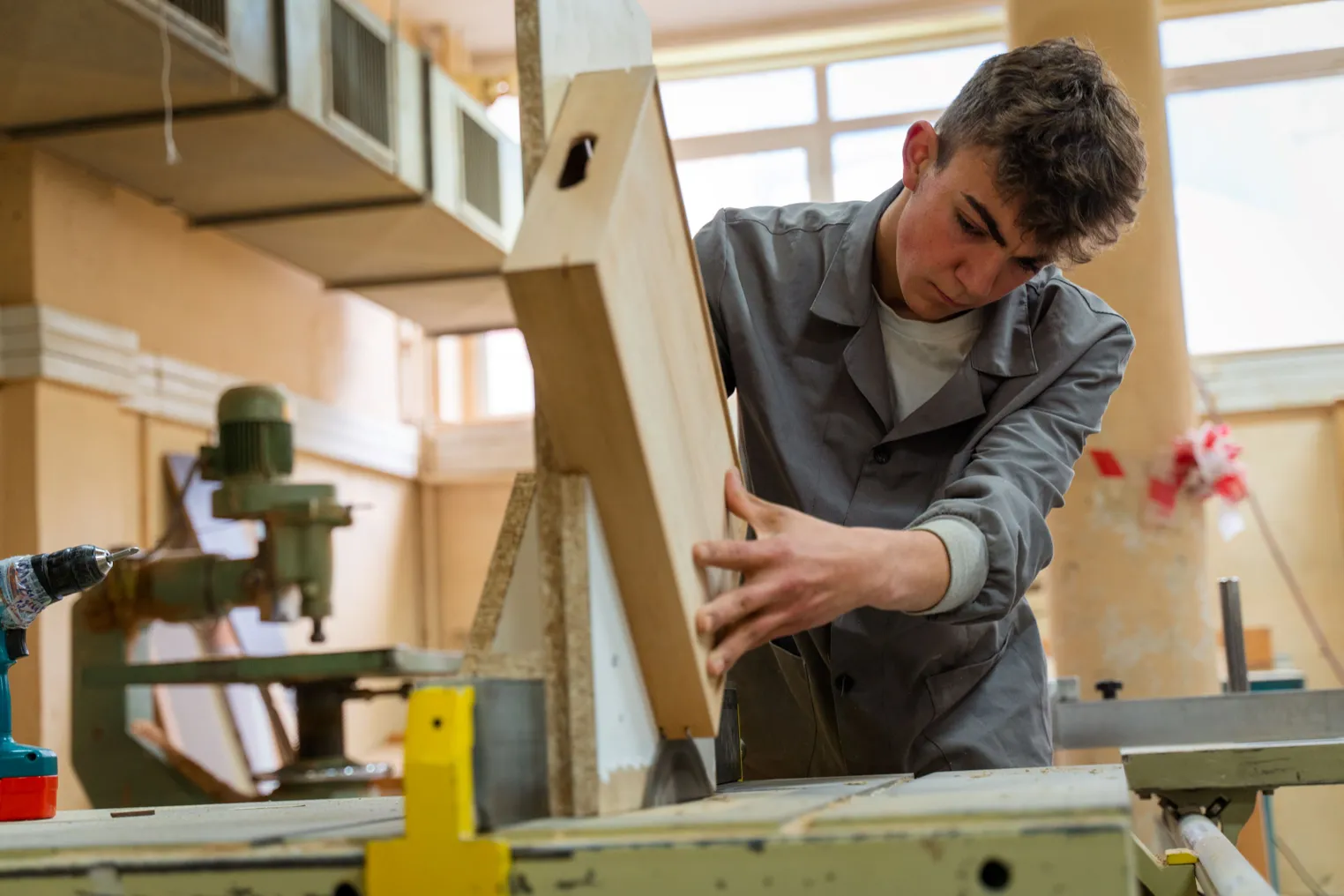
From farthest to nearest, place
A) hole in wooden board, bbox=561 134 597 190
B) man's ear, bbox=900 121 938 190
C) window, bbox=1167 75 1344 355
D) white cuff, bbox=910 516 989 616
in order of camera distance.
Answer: window, bbox=1167 75 1344 355, man's ear, bbox=900 121 938 190, white cuff, bbox=910 516 989 616, hole in wooden board, bbox=561 134 597 190

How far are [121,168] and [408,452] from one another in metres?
2.22

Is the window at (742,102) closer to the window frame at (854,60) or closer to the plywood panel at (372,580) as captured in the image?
the window frame at (854,60)

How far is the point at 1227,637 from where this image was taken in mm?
2803

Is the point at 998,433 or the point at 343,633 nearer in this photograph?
the point at 998,433

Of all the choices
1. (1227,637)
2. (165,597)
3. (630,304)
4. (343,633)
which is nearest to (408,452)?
(343,633)

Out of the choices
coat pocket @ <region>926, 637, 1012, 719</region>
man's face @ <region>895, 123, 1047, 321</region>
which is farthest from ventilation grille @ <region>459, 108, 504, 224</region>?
coat pocket @ <region>926, 637, 1012, 719</region>

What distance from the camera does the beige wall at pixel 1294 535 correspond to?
16.3 feet

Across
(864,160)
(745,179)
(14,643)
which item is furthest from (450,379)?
(14,643)

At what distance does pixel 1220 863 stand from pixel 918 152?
779 millimetres

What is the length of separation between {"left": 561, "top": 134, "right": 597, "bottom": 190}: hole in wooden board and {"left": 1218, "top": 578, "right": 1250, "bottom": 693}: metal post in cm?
216

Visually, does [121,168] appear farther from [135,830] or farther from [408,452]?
[135,830]

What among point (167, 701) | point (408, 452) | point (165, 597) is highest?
point (408, 452)

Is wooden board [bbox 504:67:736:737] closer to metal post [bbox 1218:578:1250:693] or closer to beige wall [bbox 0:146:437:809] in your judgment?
metal post [bbox 1218:578:1250:693]

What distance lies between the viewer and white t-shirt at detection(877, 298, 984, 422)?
1.46 meters
